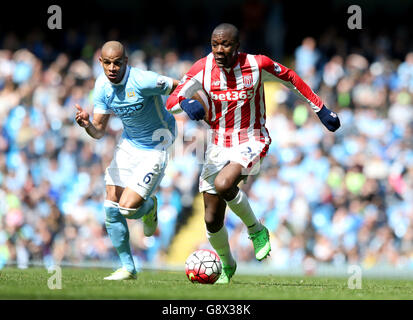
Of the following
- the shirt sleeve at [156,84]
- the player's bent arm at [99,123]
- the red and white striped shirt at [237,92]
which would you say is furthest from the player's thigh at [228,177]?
the player's bent arm at [99,123]

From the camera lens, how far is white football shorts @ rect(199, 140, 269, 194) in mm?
9360

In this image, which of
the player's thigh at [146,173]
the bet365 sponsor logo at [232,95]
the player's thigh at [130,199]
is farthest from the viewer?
the player's thigh at [146,173]

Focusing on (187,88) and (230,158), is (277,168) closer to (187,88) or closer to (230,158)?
(230,158)

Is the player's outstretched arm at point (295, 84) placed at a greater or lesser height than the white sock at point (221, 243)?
greater

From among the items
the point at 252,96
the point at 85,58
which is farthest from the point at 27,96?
the point at 252,96

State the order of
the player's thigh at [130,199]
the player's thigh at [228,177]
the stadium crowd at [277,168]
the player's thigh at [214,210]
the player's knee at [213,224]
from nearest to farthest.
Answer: the player's thigh at [228,177] < the player's thigh at [214,210] < the player's knee at [213,224] < the player's thigh at [130,199] < the stadium crowd at [277,168]

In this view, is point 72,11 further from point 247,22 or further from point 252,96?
point 252,96

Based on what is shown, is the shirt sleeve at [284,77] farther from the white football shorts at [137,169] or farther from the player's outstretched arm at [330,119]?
the white football shorts at [137,169]

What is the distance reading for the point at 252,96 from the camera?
Answer: 945 cm

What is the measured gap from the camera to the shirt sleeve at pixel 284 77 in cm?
943

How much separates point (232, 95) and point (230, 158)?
711 mm

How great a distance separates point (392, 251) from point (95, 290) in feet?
25.7

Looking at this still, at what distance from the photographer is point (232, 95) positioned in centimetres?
939

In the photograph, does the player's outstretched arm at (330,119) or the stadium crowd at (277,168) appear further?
the stadium crowd at (277,168)
